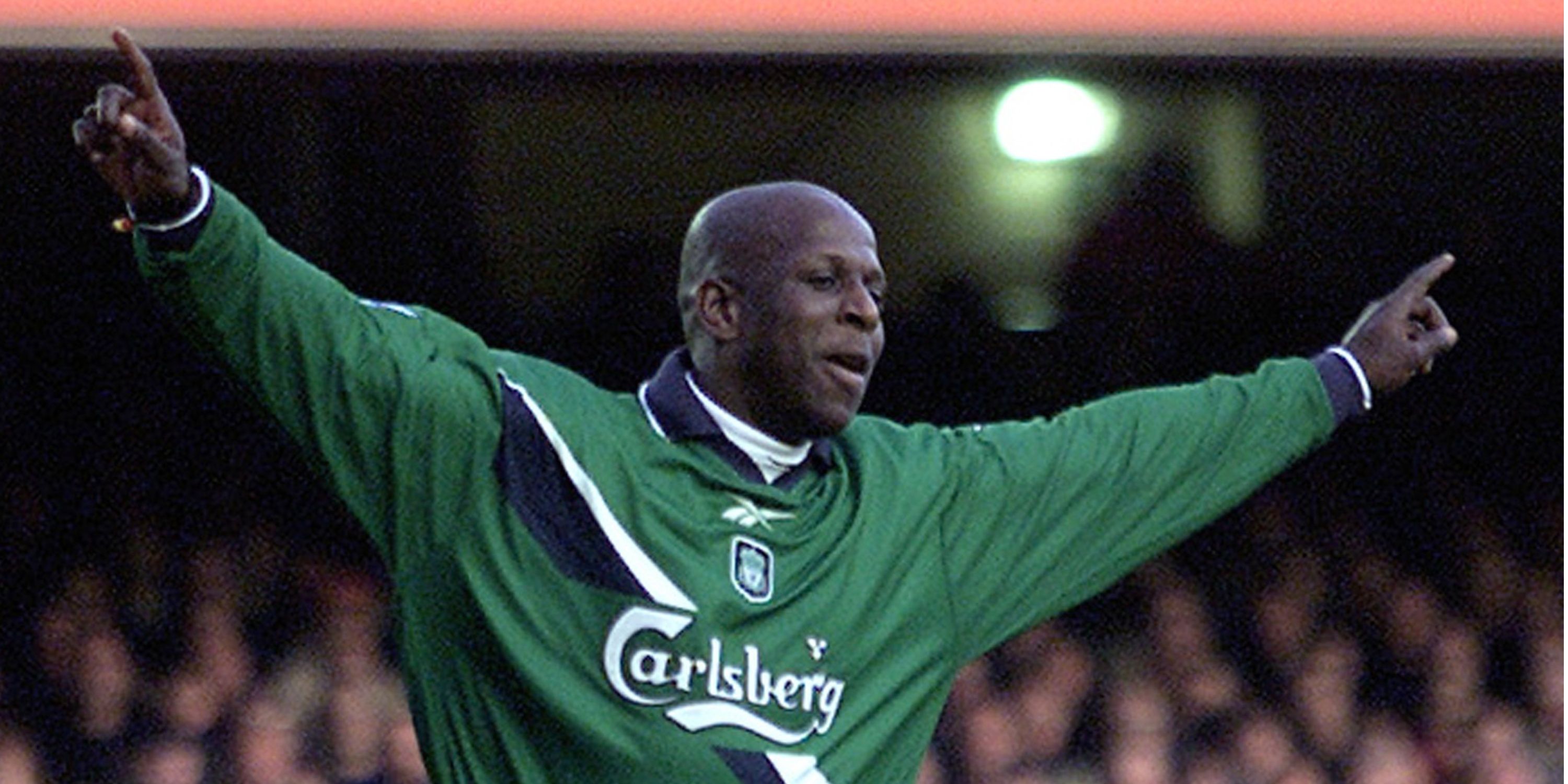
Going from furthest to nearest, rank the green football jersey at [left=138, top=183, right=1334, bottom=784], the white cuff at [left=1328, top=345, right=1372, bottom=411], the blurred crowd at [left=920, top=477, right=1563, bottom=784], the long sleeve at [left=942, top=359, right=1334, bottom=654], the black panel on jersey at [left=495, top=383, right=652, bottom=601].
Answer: the blurred crowd at [left=920, top=477, right=1563, bottom=784] → the white cuff at [left=1328, top=345, right=1372, bottom=411] → the long sleeve at [left=942, top=359, right=1334, bottom=654] → the black panel on jersey at [left=495, top=383, right=652, bottom=601] → the green football jersey at [left=138, top=183, right=1334, bottom=784]

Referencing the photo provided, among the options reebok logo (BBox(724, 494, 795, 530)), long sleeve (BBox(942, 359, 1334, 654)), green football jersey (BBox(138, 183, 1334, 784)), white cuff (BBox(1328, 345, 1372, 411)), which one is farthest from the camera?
white cuff (BBox(1328, 345, 1372, 411))

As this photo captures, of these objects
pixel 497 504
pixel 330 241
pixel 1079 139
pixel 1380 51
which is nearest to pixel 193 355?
pixel 330 241

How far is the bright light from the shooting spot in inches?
228

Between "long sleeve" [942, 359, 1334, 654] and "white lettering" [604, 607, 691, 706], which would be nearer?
"white lettering" [604, 607, 691, 706]

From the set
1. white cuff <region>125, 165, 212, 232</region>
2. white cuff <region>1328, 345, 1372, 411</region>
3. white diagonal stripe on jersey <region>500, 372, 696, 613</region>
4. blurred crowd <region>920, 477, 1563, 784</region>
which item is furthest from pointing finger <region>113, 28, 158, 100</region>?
blurred crowd <region>920, 477, 1563, 784</region>

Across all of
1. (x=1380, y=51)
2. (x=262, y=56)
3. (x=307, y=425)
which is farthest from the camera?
(x=1380, y=51)

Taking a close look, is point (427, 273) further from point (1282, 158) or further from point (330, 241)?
point (1282, 158)

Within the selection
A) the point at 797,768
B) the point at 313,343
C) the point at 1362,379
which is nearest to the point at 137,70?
the point at 313,343

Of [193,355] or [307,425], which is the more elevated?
[307,425]

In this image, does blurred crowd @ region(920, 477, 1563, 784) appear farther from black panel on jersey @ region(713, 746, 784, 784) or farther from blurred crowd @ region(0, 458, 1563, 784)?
black panel on jersey @ region(713, 746, 784, 784)

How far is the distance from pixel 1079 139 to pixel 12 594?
6.58ft

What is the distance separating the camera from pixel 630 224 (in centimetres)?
590

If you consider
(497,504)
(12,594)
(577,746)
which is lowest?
(12,594)

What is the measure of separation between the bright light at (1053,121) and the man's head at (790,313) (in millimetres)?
2007
